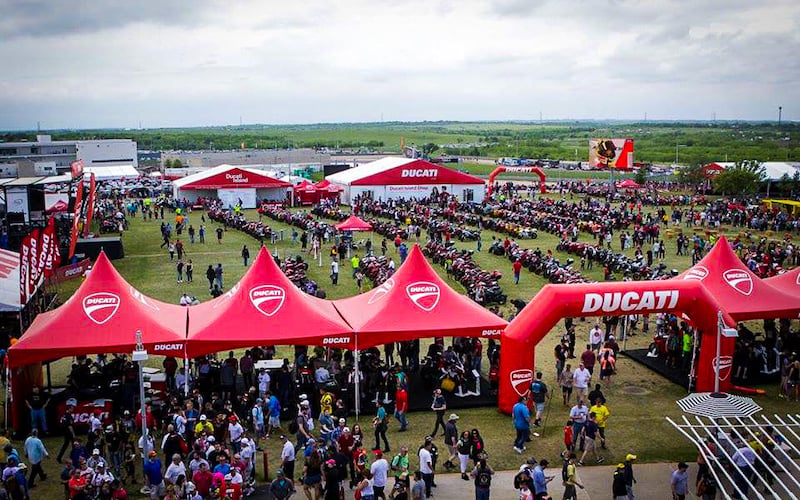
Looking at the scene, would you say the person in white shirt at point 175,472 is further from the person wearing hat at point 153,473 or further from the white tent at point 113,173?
the white tent at point 113,173

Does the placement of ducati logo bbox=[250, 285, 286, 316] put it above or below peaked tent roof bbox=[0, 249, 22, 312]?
above

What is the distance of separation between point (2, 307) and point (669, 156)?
12434 centimetres

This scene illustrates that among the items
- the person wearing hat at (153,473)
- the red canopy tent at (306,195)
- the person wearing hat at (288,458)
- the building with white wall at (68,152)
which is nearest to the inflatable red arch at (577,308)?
the person wearing hat at (288,458)

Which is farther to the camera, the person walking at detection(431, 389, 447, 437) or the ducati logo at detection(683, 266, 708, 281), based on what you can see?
the ducati logo at detection(683, 266, 708, 281)

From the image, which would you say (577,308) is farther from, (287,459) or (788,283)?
(788,283)

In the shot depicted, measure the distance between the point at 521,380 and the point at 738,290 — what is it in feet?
21.8

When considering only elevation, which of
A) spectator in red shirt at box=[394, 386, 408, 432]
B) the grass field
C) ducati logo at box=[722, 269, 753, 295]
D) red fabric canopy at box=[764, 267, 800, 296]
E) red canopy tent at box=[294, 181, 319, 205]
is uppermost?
ducati logo at box=[722, 269, 753, 295]

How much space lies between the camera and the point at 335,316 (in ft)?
58.4

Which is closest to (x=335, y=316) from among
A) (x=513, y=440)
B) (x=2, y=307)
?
(x=513, y=440)

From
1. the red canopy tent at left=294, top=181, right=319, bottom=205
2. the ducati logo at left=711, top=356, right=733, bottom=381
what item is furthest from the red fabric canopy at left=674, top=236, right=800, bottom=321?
the red canopy tent at left=294, top=181, right=319, bottom=205

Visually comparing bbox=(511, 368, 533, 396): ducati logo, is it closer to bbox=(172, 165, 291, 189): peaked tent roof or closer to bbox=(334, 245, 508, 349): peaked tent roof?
bbox=(334, 245, 508, 349): peaked tent roof

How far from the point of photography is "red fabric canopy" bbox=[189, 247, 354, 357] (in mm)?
16312

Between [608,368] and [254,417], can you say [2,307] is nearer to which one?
[254,417]

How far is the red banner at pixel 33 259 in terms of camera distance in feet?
62.1
